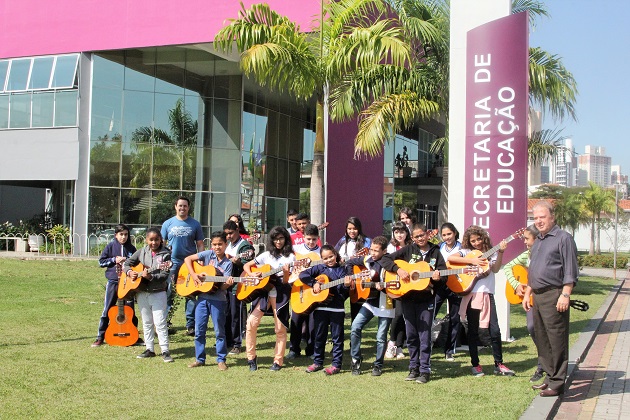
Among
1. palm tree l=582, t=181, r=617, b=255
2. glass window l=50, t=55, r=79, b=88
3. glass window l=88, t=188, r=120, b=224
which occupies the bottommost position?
glass window l=88, t=188, r=120, b=224

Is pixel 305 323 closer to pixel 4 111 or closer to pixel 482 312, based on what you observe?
pixel 482 312

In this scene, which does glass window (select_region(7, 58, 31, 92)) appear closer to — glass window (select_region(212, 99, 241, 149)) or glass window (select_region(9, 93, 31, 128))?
glass window (select_region(9, 93, 31, 128))

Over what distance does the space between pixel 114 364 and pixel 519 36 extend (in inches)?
295

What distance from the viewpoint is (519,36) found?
1070 centimetres

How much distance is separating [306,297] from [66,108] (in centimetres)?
1932

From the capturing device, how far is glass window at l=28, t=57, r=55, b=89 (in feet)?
82.2

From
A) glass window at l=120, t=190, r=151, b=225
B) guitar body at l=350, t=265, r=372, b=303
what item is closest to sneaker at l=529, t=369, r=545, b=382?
guitar body at l=350, t=265, r=372, b=303

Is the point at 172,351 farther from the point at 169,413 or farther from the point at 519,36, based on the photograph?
the point at 519,36

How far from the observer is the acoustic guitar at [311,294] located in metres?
7.81

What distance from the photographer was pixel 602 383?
26.1 feet

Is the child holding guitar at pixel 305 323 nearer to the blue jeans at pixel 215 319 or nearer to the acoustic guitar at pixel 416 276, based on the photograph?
the blue jeans at pixel 215 319

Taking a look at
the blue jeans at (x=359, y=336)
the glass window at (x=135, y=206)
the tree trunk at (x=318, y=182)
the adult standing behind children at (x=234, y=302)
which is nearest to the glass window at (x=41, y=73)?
the glass window at (x=135, y=206)

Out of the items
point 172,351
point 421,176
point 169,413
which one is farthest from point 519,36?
point 421,176

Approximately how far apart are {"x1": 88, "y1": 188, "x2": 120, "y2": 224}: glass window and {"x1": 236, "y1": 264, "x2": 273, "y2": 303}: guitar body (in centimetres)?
1731
